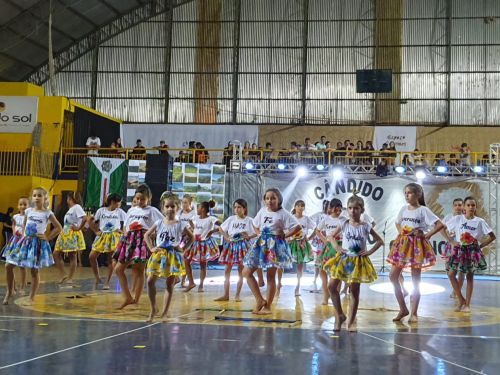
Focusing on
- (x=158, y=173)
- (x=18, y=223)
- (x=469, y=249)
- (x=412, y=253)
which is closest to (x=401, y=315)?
(x=412, y=253)

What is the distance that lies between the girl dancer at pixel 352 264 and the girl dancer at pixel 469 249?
2.59 meters

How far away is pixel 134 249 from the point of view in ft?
25.2

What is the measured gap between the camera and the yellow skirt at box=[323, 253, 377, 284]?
649 centimetres

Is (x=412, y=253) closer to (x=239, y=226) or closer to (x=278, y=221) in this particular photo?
(x=278, y=221)

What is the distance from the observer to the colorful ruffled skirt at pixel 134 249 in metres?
7.68

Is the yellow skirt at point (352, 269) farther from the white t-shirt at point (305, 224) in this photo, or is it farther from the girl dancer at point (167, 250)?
the white t-shirt at point (305, 224)

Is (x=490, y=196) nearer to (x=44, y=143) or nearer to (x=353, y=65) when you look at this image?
(x=353, y=65)

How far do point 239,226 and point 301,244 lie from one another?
1.61 m

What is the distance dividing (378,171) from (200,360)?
1404 cm

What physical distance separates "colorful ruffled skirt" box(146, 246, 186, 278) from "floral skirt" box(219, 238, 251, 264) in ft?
8.13

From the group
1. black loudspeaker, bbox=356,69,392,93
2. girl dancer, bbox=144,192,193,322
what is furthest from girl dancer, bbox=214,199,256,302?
black loudspeaker, bbox=356,69,392,93

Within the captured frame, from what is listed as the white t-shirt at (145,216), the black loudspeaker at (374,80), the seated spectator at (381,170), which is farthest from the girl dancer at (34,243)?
the black loudspeaker at (374,80)

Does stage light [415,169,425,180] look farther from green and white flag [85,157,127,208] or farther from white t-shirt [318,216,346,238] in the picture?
white t-shirt [318,216,346,238]

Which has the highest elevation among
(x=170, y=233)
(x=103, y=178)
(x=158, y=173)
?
(x=158, y=173)
